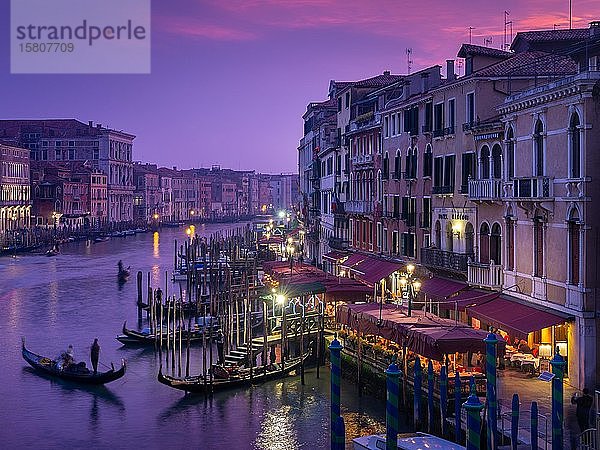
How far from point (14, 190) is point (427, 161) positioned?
4313 cm

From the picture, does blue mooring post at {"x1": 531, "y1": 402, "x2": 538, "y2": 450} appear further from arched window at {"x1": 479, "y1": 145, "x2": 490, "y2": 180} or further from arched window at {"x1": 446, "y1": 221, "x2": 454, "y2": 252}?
arched window at {"x1": 446, "y1": 221, "x2": 454, "y2": 252}

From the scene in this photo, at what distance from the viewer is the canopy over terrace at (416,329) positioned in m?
12.5

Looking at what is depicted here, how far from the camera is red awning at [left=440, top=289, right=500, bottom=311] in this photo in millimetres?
15109

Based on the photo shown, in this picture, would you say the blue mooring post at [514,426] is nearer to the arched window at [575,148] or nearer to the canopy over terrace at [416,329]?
the canopy over terrace at [416,329]

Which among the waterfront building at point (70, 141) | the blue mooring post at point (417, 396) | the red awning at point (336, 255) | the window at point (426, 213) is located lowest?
the blue mooring post at point (417, 396)

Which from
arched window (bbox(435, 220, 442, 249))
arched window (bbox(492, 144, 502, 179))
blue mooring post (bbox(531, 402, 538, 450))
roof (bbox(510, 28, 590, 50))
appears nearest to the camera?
blue mooring post (bbox(531, 402, 538, 450))

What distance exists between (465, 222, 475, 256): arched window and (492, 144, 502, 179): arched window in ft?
4.43

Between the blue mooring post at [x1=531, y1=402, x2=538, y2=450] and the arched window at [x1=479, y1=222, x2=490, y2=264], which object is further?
the arched window at [x1=479, y1=222, x2=490, y2=264]

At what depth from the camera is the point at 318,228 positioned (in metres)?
33.7

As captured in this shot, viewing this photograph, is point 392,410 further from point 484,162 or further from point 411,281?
point 411,281

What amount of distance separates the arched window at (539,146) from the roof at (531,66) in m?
2.29

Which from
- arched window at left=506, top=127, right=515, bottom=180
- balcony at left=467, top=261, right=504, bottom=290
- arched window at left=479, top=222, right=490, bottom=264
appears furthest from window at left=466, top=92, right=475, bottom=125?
balcony at left=467, top=261, right=504, bottom=290

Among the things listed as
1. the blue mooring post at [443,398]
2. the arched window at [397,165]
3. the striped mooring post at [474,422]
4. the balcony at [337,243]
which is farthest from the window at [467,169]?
the balcony at [337,243]

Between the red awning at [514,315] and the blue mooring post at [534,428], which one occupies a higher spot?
the red awning at [514,315]
